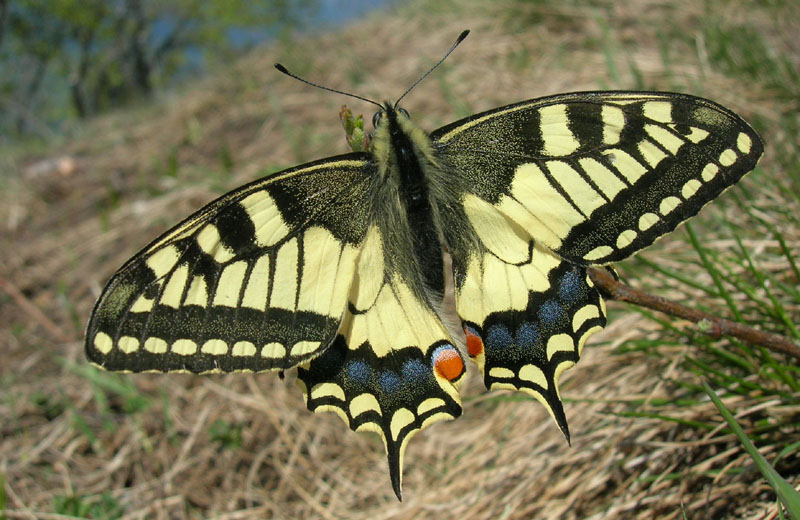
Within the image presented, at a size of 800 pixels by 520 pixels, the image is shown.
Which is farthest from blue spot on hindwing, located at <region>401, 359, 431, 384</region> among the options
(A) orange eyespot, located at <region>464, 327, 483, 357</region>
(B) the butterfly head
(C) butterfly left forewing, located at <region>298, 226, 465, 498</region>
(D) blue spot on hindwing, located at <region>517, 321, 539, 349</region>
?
(B) the butterfly head

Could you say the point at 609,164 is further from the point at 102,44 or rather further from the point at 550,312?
the point at 102,44

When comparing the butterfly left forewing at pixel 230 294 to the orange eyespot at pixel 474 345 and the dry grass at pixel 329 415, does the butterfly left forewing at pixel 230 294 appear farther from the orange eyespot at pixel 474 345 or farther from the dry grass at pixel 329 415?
the dry grass at pixel 329 415

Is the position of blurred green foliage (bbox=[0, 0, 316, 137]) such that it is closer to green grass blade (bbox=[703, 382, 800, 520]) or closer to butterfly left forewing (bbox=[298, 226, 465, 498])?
butterfly left forewing (bbox=[298, 226, 465, 498])

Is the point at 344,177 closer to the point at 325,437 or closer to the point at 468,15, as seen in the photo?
the point at 325,437

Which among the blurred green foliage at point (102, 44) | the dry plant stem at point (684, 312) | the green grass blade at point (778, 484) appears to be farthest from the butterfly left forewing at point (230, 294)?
the blurred green foliage at point (102, 44)

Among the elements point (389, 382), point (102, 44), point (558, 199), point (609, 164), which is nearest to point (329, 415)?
point (389, 382)

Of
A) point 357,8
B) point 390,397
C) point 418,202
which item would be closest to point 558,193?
point 418,202
